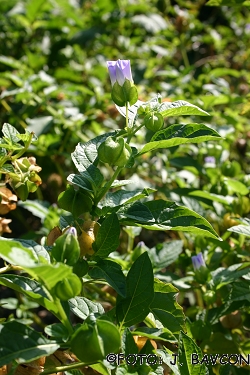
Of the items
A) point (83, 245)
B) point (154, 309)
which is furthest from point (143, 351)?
point (83, 245)

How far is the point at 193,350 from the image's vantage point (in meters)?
0.67

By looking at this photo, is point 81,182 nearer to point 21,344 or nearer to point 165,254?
point 21,344

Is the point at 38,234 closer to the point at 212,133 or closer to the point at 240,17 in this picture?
the point at 212,133

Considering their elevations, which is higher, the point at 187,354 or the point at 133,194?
the point at 133,194

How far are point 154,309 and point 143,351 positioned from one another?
0.23 feet

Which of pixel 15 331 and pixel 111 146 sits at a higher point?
pixel 111 146

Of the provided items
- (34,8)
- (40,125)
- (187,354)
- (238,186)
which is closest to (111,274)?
(187,354)

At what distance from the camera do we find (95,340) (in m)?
0.55

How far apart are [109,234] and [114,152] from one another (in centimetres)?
11

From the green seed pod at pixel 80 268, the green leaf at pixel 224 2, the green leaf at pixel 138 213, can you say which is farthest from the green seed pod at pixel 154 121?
the green leaf at pixel 224 2

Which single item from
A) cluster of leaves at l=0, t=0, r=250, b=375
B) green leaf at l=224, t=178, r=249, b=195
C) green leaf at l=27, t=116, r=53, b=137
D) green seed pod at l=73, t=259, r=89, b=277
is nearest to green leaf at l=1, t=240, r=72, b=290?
cluster of leaves at l=0, t=0, r=250, b=375

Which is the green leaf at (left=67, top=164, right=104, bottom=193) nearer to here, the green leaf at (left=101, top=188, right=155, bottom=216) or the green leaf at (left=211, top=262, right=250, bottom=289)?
the green leaf at (left=101, top=188, right=155, bottom=216)

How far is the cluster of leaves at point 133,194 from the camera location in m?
0.66

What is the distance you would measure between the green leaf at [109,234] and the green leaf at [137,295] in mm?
47
